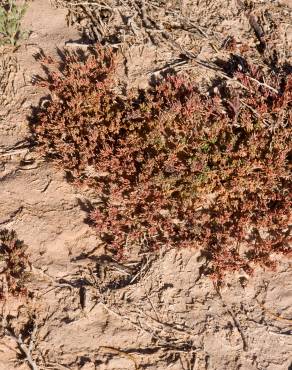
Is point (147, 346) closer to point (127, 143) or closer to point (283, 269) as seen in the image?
point (283, 269)

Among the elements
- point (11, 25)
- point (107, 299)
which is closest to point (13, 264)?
point (107, 299)

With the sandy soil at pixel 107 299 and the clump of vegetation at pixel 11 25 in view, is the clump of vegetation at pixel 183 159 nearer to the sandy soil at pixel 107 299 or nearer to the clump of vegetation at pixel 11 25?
the sandy soil at pixel 107 299

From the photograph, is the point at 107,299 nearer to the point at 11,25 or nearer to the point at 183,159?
the point at 183,159

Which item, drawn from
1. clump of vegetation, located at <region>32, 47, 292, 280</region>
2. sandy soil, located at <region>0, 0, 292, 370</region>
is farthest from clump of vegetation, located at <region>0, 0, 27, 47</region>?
clump of vegetation, located at <region>32, 47, 292, 280</region>

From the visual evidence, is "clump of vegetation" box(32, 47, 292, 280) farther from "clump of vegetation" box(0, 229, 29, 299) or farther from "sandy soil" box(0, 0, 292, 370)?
"clump of vegetation" box(0, 229, 29, 299)

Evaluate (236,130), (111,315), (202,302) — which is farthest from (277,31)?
(111,315)

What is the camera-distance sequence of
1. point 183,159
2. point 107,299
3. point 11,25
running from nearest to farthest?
point 107,299
point 183,159
point 11,25

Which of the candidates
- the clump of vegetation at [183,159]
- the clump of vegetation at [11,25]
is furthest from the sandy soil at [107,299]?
the clump of vegetation at [11,25]
